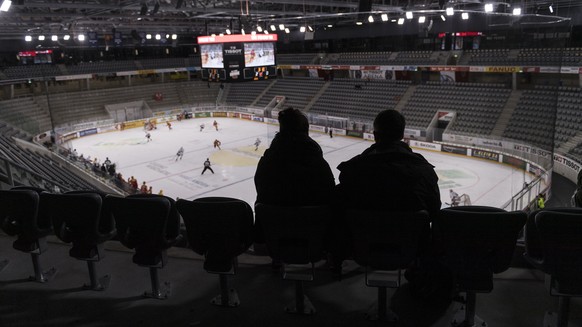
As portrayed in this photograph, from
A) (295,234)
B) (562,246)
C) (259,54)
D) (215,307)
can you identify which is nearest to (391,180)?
(295,234)

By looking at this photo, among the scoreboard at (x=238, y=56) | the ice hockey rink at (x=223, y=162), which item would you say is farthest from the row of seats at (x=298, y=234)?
the scoreboard at (x=238, y=56)

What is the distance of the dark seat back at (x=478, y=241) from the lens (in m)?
2.69

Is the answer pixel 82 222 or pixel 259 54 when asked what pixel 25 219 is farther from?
pixel 259 54

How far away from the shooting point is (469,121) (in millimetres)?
18484

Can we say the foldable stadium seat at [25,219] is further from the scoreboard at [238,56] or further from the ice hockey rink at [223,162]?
the scoreboard at [238,56]

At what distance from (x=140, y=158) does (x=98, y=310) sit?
2276 cm

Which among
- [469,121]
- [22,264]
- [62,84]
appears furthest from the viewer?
[62,84]

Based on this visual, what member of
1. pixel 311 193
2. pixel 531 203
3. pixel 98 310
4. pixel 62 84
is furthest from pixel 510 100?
pixel 62 84

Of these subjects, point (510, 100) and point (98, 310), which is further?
point (510, 100)

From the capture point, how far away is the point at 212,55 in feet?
62.7

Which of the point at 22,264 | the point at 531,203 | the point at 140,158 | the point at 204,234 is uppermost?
the point at 204,234

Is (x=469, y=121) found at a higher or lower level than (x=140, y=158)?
higher

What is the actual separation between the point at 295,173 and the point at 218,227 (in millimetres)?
681

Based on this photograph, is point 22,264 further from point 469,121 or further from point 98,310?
point 469,121
